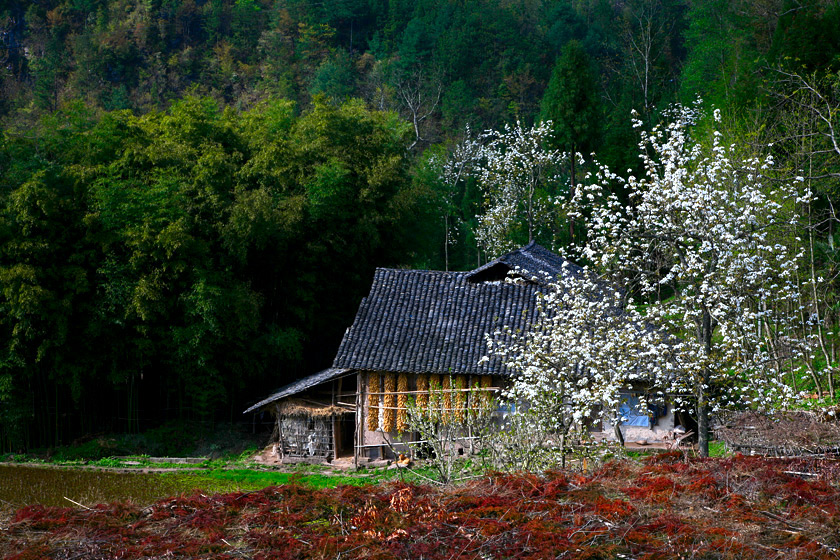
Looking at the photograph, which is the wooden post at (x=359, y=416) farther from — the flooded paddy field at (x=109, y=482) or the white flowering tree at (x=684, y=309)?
the white flowering tree at (x=684, y=309)

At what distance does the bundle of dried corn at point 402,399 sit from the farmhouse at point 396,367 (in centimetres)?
3

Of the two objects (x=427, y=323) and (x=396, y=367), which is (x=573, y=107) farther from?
(x=396, y=367)

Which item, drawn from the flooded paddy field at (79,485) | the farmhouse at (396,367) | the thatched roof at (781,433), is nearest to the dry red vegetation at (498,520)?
the thatched roof at (781,433)

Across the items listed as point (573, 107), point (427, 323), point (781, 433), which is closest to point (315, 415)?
point (427, 323)

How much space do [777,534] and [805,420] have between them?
5596mm

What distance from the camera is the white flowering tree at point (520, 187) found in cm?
3672

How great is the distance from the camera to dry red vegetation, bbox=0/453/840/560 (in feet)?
26.2

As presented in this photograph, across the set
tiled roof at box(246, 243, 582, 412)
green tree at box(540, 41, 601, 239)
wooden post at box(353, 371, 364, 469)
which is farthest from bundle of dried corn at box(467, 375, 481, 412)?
green tree at box(540, 41, 601, 239)

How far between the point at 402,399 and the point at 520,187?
58.0ft

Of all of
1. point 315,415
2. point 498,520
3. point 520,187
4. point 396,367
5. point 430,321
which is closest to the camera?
point 498,520

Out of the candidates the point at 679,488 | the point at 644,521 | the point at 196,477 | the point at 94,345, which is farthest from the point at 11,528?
the point at 94,345

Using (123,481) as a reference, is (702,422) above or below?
above

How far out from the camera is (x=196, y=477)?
21.6 metres

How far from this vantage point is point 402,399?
22297 millimetres
